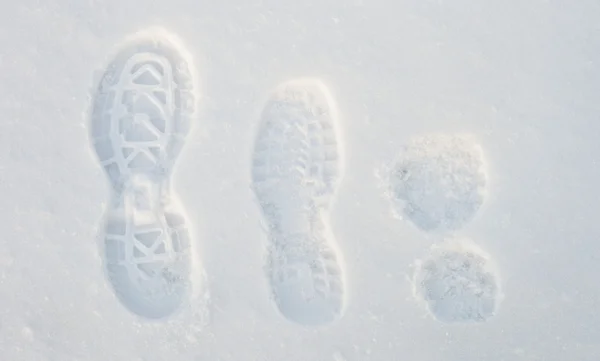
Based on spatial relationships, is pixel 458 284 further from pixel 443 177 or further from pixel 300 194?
pixel 300 194

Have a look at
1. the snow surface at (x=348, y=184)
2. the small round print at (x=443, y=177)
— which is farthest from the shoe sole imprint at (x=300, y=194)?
the small round print at (x=443, y=177)

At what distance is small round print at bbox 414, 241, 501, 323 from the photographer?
64.9 inches

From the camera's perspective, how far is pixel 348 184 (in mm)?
1646

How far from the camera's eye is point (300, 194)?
167 centimetres

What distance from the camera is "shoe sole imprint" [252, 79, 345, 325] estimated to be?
166 cm

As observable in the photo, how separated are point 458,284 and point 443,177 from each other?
32cm

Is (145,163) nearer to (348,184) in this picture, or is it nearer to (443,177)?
(348,184)

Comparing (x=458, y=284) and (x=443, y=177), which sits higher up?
(x=443, y=177)

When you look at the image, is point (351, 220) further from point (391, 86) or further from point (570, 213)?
point (570, 213)

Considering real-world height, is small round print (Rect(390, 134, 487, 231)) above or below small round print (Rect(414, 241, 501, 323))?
above

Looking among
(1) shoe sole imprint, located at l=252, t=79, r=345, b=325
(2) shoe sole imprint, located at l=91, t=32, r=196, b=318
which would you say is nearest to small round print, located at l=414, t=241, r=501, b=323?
(1) shoe sole imprint, located at l=252, t=79, r=345, b=325

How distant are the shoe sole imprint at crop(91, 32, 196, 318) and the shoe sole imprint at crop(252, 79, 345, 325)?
25 centimetres

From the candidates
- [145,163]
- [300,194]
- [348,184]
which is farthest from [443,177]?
[145,163]

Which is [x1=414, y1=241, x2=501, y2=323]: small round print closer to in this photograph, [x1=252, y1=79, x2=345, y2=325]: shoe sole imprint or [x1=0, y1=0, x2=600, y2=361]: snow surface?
[x1=0, y1=0, x2=600, y2=361]: snow surface
